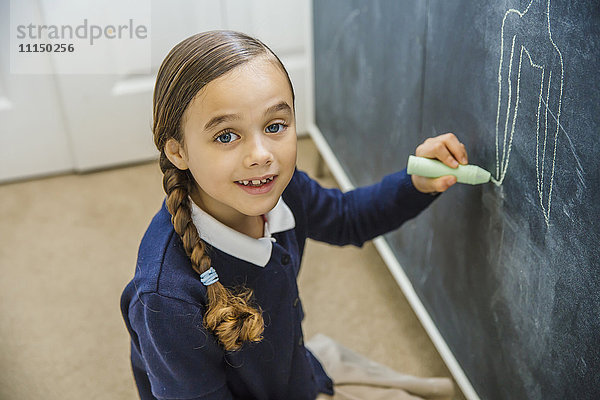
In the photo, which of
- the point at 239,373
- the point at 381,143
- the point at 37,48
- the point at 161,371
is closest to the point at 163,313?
the point at 161,371

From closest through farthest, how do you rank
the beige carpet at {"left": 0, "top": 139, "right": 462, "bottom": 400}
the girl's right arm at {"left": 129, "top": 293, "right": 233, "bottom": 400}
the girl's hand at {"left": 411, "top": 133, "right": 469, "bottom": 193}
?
the girl's right arm at {"left": 129, "top": 293, "right": 233, "bottom": 400} → the girl's hand at {"left": 411, "top": 133, "right": 469, "bottom": 193} → the beige carpet at {"left": 0, "top": 139, "right": 462, "bottom": 400}

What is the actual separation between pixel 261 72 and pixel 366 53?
2.00ft

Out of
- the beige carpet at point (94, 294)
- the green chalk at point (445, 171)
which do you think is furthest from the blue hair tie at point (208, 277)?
the beige carpet at point (94, 294)

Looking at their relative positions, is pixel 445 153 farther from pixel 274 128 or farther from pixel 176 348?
pixel 176 348

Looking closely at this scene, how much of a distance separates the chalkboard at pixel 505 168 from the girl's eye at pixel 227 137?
336 millimetres

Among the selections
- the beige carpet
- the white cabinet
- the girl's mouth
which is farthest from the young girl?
the white cabinet

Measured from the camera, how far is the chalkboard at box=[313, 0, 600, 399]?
0.80 meters

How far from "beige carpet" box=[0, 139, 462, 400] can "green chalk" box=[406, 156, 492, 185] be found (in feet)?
1.74

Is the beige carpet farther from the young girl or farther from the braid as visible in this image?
the braid

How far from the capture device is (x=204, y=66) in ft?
2.72

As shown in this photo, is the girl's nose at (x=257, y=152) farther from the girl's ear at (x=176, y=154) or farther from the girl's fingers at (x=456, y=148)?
the girl's fingers at (x=456, y=148)

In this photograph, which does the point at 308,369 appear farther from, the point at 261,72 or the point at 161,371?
the point at 261,72

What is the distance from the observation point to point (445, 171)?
1007 mm

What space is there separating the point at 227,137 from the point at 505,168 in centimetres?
36
